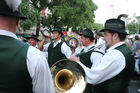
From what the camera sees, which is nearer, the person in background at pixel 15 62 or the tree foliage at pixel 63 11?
the person in background at pixel 15 62

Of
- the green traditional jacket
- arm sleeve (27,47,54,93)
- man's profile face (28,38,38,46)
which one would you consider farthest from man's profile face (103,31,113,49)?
man's profile face (28,38,38,46)

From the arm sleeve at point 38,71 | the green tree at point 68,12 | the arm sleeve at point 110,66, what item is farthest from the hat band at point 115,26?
the green tree at point 68,12

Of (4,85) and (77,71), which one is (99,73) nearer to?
(77,71)

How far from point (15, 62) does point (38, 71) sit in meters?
0.17

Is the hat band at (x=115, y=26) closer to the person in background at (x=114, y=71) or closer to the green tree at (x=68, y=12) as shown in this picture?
the person in background at (x=114, y=71)

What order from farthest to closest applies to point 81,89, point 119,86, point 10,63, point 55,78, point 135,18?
point 135,18 < point 55,78 < point 81,89 < point 119,86 < point 10,63

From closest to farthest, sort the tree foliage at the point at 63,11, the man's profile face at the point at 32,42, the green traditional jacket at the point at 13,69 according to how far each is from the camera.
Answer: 1. the green traditional jacket at the point at 13,69
2. the man's profile face at the point at 32,42
3. the tree foliage at the point at 63,11

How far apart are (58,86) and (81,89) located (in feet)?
1.27

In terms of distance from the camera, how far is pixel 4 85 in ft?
4.70

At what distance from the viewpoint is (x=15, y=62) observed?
1.42 meters

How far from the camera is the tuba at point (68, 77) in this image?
3107 millimetres

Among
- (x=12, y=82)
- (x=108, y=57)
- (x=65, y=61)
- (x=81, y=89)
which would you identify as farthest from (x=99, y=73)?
(x=12, y=82)

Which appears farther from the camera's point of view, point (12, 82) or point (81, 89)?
point (81, 89)

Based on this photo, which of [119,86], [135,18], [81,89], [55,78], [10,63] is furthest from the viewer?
[135,18]
